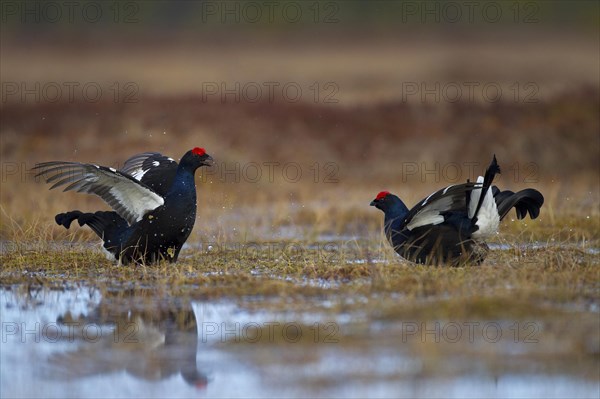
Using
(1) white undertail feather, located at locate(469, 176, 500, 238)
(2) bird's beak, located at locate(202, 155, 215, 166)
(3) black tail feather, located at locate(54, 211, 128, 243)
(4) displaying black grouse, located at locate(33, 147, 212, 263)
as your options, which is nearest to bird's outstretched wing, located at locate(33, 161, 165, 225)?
(4) displaying black grouse, located at locate(33, 147, 212, 263)

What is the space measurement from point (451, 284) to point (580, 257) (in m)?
2.09

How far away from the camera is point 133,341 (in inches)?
289

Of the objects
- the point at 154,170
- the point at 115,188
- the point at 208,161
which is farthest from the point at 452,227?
the point at 154,170

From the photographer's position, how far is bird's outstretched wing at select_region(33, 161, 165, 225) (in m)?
10.1

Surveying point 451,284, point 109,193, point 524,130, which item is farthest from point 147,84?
point 451,284

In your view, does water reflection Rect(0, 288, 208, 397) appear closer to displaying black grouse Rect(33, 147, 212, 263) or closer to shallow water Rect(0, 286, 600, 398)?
shallow water Rect(0, 286, 600, 398)

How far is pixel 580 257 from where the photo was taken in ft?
33.2

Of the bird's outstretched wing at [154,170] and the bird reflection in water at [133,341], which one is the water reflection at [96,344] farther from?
the bird's outstretched wing at [154,170]

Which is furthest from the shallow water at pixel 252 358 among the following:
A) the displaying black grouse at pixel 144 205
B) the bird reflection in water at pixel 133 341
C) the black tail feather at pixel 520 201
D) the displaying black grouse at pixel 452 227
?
the black tail feather at pixel 520 201

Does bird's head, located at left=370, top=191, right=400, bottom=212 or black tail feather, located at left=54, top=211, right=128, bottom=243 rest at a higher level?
bird's head, located at left=370, top=191, right=400, bottom=212

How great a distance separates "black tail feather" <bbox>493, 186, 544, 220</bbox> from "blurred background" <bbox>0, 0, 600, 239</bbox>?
3088mm

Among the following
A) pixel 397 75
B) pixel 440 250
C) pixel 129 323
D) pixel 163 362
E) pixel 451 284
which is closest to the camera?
pixel 163 362

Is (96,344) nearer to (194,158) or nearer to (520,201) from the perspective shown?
(194,158)

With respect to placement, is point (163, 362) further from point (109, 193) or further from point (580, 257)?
point (580, 257)
